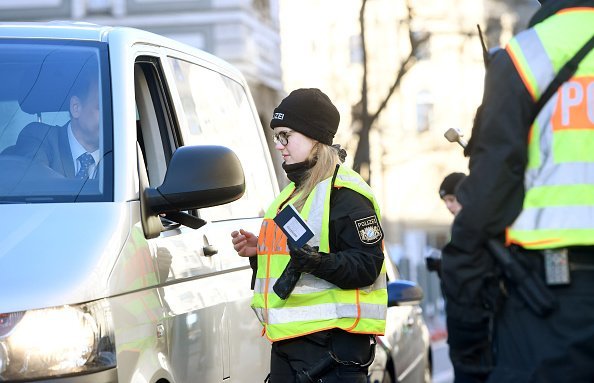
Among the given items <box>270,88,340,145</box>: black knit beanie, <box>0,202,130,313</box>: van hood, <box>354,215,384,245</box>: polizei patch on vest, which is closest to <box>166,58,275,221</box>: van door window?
<box>270,88,340,145</box>: black knit beanie

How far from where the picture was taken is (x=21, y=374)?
3.67 m

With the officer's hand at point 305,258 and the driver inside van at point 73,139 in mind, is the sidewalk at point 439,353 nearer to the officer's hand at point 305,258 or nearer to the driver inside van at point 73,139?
the officer's hand at point 305,258

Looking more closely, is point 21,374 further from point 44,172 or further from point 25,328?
point 44,172

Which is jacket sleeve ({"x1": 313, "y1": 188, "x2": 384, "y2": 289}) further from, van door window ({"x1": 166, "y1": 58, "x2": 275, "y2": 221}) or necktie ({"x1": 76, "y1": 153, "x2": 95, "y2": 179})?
necktie ({"x1": 76, "y1": 153, "x2": 95, "y2": 179})

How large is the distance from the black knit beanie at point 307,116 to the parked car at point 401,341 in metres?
2.04

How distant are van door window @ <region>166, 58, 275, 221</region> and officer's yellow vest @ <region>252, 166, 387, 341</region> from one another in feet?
1.91

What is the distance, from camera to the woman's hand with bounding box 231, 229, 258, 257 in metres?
4.97

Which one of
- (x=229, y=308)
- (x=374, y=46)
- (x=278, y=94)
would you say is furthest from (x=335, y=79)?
(x=229, y=308)

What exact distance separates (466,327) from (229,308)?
1.93 meters

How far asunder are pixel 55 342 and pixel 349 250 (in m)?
1.34

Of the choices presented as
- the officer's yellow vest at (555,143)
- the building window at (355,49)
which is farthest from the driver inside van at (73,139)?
the building window at (355,49)

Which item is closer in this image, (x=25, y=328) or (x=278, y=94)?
(x=25, y=328)

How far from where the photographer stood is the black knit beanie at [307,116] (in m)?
5.02

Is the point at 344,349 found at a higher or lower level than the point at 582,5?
lower
